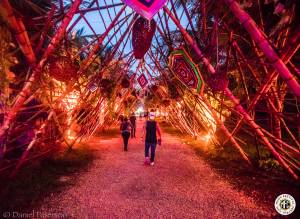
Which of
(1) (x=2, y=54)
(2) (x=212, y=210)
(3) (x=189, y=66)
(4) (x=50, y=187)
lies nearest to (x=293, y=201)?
(2) (x=212, y=210)

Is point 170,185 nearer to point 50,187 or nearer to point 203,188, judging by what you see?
point 203,188

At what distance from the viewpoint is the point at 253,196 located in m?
5.75

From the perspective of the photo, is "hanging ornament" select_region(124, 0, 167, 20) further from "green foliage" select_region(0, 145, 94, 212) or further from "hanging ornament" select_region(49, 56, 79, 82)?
"green foliage" select_region(0, 145, 94, 212)

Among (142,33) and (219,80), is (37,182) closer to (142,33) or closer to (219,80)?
(142,33)

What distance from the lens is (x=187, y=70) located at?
6.45m

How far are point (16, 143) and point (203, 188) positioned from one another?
22.1 ft

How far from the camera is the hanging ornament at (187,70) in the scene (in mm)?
6270

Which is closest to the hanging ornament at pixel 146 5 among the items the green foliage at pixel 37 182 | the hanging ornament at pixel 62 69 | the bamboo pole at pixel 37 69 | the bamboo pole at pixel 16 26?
the bamboo pole at pixel 16 26

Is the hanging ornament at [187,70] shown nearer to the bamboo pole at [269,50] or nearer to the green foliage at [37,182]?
the bamboo pole at [269,50]

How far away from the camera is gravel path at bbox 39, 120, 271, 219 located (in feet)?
15.5

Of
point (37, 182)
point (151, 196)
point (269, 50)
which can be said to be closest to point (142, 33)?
point (269, 50)

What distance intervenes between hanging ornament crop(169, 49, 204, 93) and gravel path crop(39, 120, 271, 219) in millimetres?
2689

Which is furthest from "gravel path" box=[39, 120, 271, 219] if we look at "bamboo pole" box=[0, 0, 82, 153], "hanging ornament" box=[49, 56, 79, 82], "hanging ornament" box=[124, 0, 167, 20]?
"hanging ornament" box=[124, 0, 167, 20]

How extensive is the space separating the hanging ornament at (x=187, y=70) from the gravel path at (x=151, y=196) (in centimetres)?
269
